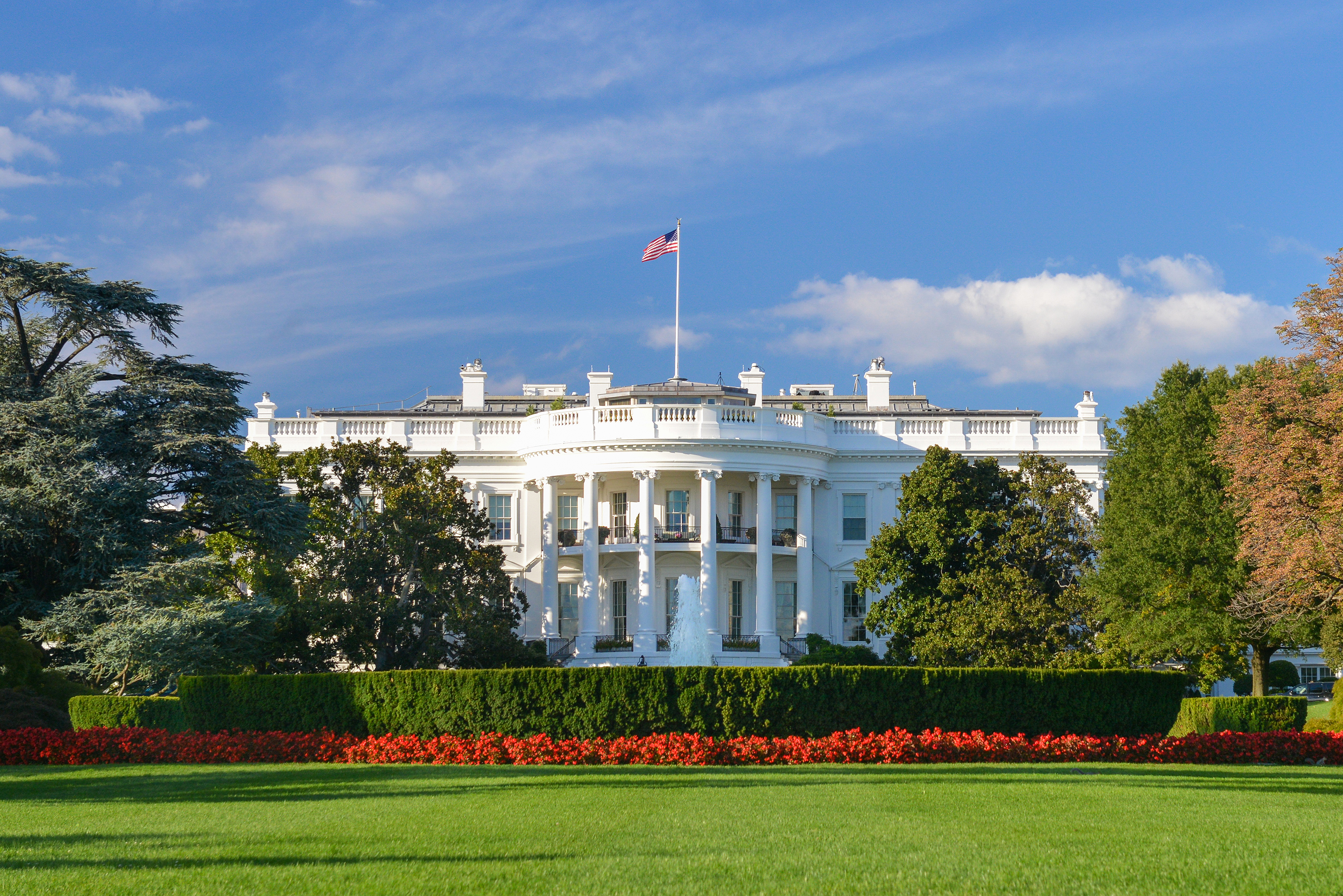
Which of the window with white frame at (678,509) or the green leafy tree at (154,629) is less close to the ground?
the window with white frame at (678,509)

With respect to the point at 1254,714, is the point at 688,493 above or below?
above

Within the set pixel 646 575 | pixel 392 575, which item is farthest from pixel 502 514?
pixel 392 575

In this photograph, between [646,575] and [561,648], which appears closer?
[646,575]

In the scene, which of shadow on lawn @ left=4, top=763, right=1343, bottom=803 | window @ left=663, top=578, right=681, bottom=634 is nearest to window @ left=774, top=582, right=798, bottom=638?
window @ left=663, top=578, right=681, bottom=634

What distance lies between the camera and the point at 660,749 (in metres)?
22.0

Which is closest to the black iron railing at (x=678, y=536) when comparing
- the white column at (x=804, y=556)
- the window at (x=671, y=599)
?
the window at (x=671, y=599)

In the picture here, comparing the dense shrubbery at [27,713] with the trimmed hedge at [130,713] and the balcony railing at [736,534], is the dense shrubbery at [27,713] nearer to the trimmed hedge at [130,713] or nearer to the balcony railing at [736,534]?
the trimmed hedge at [130,713]

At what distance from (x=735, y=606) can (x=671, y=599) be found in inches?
113

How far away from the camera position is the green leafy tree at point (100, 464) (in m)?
29.8

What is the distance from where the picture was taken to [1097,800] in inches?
603

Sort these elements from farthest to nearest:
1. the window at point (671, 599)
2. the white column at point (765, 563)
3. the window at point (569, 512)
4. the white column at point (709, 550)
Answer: the window at point (569, 512) → the window at point (671, 599) → the white column at point (765, 563) → the white column at point (709, 550)

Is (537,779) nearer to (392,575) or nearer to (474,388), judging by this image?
(392,575)

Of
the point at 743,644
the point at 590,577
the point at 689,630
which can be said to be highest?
the point at 590,577

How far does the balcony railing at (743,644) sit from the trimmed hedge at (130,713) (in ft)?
78.8
